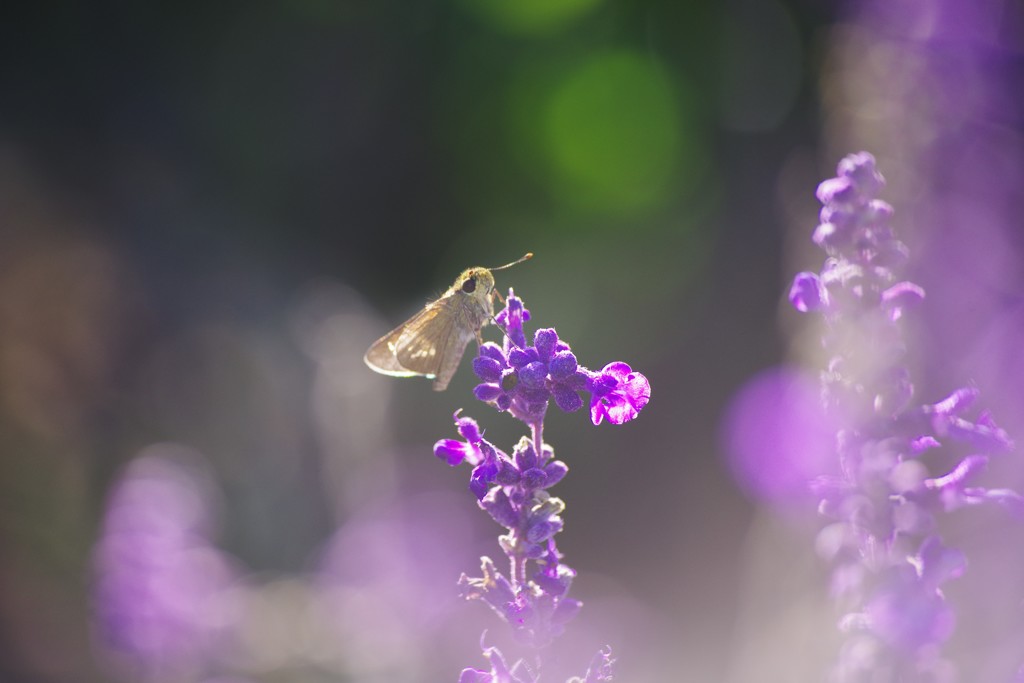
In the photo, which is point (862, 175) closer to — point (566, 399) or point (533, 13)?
point (566, 399)

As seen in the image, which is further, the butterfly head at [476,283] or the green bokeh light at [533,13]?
the green bokeh light at [533,13]

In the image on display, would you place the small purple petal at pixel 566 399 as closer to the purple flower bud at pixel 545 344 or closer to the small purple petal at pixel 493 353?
the purple flower bud at pixel 545 344

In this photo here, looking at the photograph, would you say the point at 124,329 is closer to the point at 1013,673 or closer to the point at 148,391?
the point at 148,391

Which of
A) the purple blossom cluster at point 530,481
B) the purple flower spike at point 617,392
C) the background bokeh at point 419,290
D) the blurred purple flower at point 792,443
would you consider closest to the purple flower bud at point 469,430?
the purple blossom cluster at point 530,481

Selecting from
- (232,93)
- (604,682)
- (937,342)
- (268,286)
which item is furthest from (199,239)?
(604,682)

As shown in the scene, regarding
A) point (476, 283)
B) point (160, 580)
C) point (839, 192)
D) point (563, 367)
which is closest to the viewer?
point (563, 367)

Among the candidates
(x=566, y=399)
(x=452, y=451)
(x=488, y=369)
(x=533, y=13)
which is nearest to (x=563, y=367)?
(x=566, y=399)
